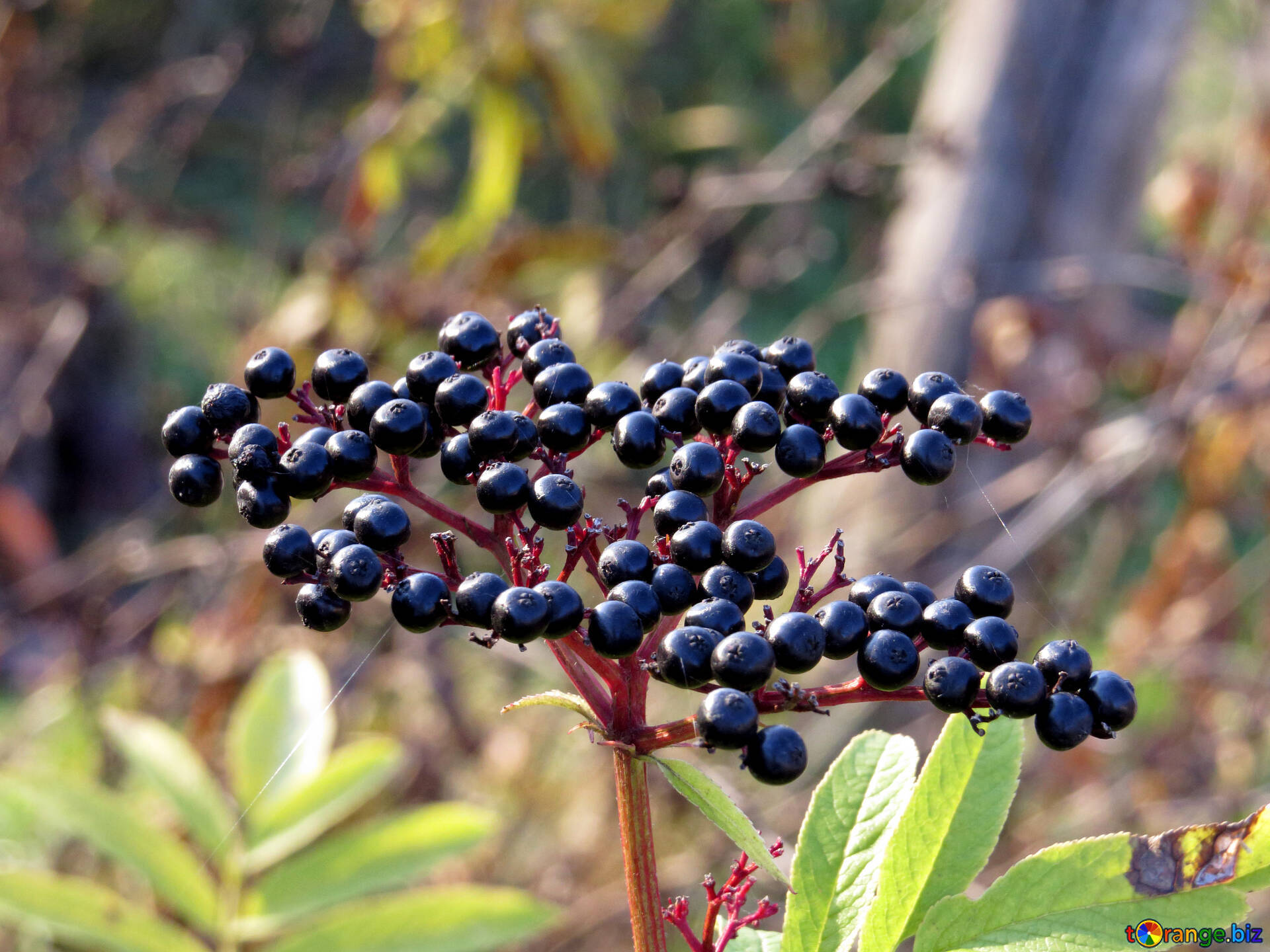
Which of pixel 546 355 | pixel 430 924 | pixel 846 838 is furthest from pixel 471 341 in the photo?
pixel 430 924

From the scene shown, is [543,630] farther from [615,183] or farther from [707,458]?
[615,183]

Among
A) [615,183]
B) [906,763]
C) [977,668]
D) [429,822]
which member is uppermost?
[615,183]

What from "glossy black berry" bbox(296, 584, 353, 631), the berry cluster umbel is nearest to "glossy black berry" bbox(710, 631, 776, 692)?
the berry cluster umbel

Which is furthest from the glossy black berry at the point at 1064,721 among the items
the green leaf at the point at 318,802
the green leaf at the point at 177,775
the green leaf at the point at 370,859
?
the green leaf at the point at 177,775

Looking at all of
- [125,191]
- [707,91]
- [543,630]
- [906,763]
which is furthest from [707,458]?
[707,91]

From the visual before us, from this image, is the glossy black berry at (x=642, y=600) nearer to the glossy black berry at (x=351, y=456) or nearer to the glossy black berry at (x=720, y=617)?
the glossy black berry at (x=720, y=617)

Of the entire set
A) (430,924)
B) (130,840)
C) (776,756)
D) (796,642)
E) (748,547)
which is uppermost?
(748,547)

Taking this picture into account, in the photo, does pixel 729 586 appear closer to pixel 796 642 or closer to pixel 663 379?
pixel 796 642
